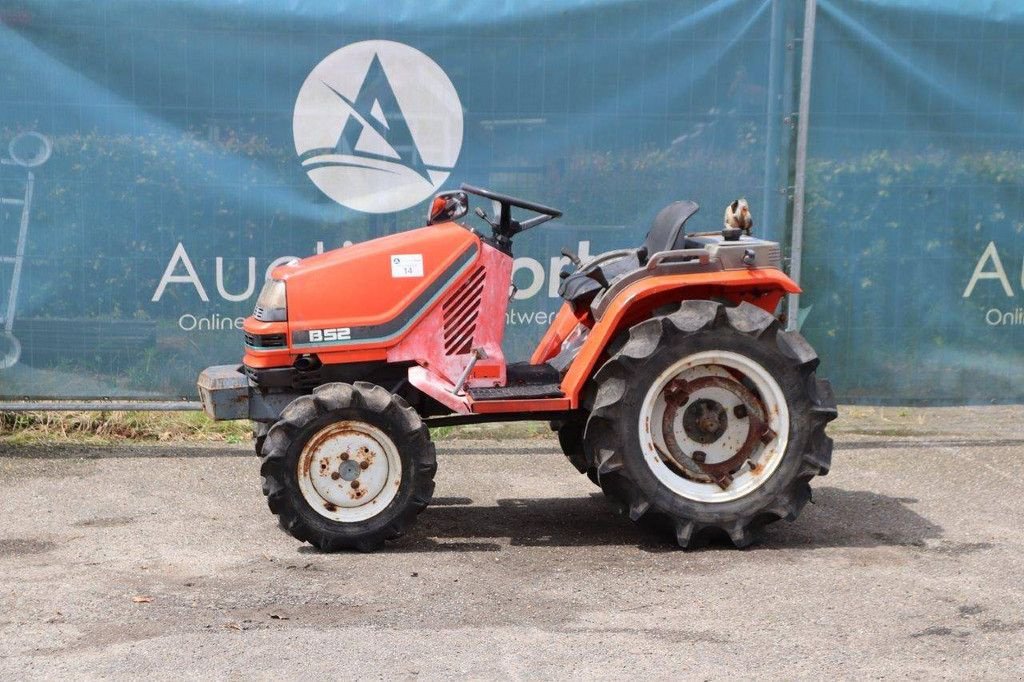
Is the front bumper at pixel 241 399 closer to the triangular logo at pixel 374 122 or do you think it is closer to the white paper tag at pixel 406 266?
the white paper tag at pixel 406 266

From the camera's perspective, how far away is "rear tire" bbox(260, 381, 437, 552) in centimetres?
588

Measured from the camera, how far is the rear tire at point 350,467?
231 inches

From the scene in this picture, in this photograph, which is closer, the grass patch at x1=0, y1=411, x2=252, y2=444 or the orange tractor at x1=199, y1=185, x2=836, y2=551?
the orange tractor at x1=199, y1=185, x2=836, y2=551

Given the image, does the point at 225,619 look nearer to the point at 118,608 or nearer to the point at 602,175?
the point at 118,608

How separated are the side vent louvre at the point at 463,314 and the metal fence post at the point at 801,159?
2.45m

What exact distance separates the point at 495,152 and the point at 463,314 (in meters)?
1.92

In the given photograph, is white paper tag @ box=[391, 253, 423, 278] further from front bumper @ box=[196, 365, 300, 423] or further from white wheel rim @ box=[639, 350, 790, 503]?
white wheel rim @ box=[639, 350, 790, 503]

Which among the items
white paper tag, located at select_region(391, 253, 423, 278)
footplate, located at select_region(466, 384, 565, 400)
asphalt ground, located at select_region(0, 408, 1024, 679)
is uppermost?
white paper tag, located at select_region(391, 253, 423, 278)

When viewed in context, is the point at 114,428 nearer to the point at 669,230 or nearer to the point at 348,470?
the point at 348,470

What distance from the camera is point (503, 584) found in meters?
5.54

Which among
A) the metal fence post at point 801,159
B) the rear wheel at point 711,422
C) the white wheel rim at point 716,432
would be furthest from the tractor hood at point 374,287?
the metal fence post at point 801,159

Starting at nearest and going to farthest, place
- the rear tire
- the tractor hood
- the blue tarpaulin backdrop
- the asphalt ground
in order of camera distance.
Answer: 1. the asphalt ground
2. the rear tire
3. the tractor hood
4. the blue tarpaulin backdrop

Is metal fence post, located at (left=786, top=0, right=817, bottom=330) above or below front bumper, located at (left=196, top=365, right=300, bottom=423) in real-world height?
above

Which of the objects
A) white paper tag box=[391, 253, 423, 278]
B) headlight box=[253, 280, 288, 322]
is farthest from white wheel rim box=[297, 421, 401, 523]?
white paper tag box=[391, 253, 423, 278]
